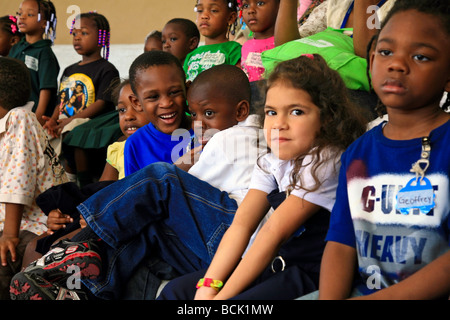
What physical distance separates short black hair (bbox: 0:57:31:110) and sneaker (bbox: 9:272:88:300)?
112cm

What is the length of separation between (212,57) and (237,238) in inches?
65.6

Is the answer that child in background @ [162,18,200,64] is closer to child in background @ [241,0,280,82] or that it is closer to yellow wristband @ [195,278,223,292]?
child in background @ [241,0,280,82]

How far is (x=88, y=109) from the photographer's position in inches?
136

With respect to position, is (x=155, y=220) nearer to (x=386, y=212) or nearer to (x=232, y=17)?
(x=386, y=212)

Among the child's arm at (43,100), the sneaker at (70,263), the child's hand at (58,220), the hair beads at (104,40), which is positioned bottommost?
the child's arm at (43,100)

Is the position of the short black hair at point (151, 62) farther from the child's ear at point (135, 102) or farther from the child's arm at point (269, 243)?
the child's arm at point (269, 243)

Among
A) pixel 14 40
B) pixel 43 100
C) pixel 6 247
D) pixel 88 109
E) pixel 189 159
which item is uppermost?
pixel 189 159

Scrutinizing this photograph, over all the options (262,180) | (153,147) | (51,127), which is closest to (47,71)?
(51,127)

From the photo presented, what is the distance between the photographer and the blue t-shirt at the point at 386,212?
1.15m

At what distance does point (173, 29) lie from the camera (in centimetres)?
346

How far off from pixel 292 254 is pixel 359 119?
1.33 ft

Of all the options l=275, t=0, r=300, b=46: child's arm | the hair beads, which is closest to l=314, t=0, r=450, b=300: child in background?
l=275, t=0, r=300, b=46: child's arm

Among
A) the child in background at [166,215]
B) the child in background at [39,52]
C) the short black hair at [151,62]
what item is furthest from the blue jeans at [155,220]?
the child in background at [39,52]

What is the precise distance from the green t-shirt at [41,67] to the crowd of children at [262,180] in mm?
1206
